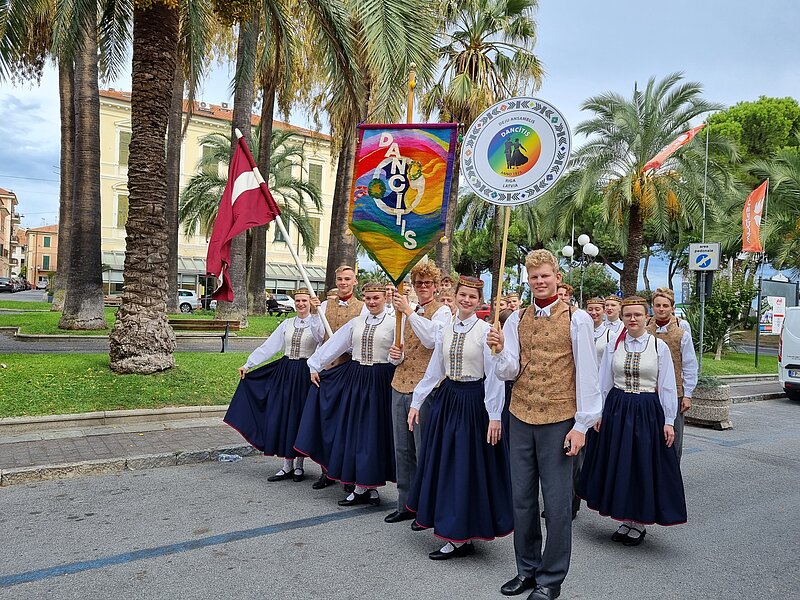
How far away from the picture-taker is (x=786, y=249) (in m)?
25.4

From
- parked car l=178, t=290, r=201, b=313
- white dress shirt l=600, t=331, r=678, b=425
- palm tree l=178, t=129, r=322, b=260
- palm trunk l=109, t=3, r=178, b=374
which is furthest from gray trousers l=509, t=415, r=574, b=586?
parked car l=178, t=290, r=201, b=313

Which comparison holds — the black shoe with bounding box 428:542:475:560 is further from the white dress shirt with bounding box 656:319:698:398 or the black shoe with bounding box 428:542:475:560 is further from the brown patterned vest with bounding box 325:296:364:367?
the white dress shirt with bounding box 656:319:698:398

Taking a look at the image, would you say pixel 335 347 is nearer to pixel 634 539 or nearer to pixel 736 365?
pixel 634 539

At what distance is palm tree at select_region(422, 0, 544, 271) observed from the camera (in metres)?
20.4

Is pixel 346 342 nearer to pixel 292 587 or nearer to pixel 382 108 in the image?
pixel 292 587

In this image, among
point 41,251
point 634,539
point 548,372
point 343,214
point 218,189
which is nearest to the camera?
point 548,372

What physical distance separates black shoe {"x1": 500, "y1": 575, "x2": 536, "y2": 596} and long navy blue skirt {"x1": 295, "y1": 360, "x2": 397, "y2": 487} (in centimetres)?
186

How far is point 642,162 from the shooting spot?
21.8 metres

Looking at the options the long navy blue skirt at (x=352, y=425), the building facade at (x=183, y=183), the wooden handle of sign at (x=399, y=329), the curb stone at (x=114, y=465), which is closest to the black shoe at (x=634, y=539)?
the long navy blue skirt at (x=352, y=425)

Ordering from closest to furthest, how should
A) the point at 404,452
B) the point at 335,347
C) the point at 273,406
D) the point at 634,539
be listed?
the point at 634,539
the point at 404,452
the point at 335,347
the point at 273,406

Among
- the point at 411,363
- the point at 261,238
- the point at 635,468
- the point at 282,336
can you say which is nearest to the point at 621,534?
the point at 635,468

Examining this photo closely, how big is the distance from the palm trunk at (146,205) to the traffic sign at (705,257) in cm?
1113

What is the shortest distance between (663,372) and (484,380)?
5.26 feet

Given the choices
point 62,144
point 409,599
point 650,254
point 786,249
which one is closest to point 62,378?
point 409,599
